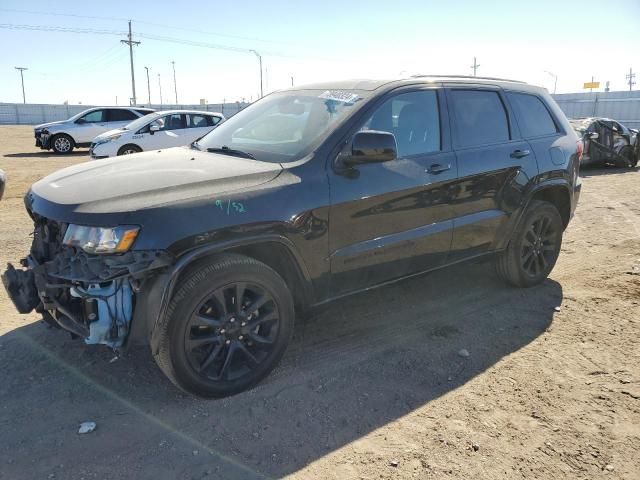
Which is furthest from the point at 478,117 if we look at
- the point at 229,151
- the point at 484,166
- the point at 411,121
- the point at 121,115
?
the point at 121,115

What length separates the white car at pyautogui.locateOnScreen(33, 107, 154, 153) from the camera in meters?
18.2

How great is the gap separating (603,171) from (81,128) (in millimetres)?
16310

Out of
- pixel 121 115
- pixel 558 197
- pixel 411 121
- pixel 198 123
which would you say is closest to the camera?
pixel 411 121

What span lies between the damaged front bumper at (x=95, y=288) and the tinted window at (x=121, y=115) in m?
16.2

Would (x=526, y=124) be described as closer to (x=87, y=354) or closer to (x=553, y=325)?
(x=553, y=325)

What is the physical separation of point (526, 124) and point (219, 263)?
3175 mm

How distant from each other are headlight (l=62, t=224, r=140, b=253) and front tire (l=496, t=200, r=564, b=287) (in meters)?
3.23

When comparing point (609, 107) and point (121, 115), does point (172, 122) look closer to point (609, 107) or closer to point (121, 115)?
point (121, 115)

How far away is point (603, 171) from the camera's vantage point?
14.0 meters

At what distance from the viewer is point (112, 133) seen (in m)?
13.8

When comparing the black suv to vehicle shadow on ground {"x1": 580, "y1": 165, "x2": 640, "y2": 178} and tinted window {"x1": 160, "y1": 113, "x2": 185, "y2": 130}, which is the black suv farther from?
tinted window {"x1": 160, "y1": 113, "x2": 185, "y2": 130}

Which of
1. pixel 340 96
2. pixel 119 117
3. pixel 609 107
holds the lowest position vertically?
pixel 340 96

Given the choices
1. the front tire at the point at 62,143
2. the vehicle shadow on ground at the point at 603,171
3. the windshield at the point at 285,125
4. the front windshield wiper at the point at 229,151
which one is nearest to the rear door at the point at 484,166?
the windshield at the point at 285,125

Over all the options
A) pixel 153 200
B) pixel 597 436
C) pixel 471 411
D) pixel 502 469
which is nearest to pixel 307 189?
pixel 153 200
